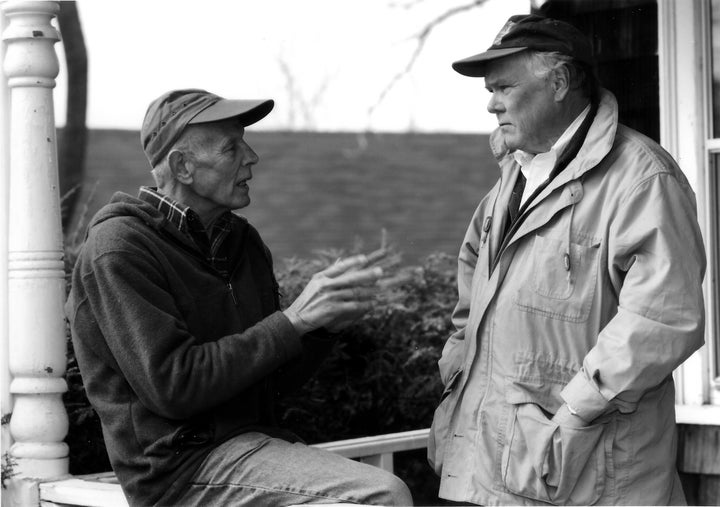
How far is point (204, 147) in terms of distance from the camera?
10.2 feet

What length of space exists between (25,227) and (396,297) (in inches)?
71.3

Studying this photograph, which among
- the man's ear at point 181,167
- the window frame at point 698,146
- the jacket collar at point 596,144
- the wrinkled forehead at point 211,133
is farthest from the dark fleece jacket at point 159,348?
the window frame at point 698,146

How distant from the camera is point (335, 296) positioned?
9.63ft

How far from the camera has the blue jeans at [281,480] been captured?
2.81 metres

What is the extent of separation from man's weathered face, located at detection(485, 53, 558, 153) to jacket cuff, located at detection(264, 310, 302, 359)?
32.9 inches

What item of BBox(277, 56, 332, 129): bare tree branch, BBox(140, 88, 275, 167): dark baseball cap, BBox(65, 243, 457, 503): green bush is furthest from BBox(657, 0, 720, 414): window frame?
BBox(277, 56, 332, 129): bare tree branch

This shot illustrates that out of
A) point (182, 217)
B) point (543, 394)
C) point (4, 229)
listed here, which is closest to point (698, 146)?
point (543, 394)

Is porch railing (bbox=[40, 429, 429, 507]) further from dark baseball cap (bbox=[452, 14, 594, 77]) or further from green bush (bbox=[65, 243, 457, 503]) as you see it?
dark baseball cap (bbox=[452, 14, 594, 77])

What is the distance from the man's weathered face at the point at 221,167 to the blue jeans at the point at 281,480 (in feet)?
2.34

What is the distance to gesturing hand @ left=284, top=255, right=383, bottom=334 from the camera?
2926 millimetres

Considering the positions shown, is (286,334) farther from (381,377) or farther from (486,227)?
(381,377)

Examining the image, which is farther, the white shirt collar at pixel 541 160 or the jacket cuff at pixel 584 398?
the white shirt collar at pixel 541 160

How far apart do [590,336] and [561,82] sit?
74 cm

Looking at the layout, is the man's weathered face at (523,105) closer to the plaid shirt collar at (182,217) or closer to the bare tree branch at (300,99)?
the plaid shirt collar at (182,217)
